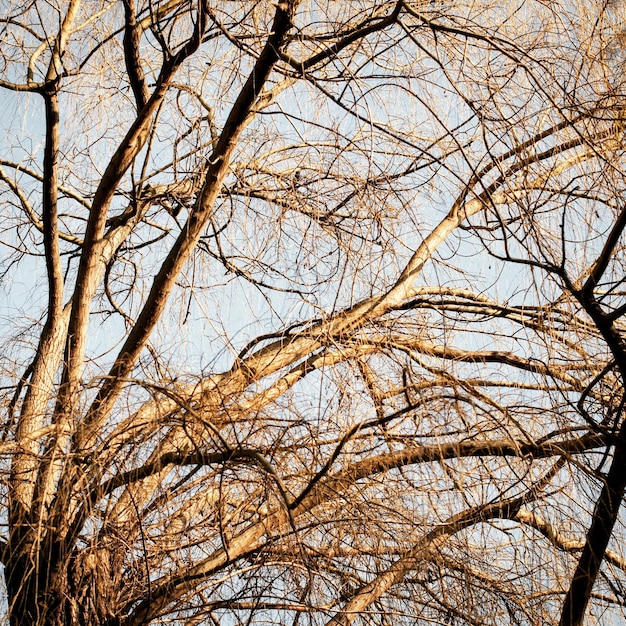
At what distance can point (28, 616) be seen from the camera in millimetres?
2662

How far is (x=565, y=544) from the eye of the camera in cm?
255

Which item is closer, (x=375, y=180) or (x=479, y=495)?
(x=479, y=495)

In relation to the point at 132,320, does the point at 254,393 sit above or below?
below

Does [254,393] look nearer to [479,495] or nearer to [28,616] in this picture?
[479,495]

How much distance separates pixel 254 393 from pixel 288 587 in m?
0.59

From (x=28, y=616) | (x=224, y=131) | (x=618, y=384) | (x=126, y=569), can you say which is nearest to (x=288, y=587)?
(x=126, y=569)

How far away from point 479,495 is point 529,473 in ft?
0.52

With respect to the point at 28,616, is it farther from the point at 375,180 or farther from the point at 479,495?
the point at 375,180

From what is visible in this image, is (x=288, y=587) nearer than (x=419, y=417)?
No

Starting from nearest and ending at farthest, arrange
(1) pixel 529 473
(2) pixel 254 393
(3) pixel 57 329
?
(1) pixel 529 473 < (2) pixel 254 393 < (3) pixel 57 329

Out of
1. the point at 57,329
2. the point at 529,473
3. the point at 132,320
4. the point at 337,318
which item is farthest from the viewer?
the point at 132,320

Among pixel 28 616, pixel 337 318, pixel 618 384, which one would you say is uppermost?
pixel 337 318

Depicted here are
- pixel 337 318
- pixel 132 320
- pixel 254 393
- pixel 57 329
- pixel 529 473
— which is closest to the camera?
pixel 529 473

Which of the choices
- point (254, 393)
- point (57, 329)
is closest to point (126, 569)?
point (254, 393)
